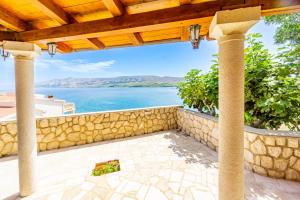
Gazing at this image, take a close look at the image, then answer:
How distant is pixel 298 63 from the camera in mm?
3941

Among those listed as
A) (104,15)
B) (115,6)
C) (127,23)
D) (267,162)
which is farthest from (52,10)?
(267,162)

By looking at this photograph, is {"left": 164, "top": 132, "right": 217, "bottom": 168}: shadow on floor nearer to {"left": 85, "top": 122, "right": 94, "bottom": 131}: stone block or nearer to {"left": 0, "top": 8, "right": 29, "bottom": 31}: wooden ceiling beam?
{"left": 85, "top": 122, "right": 94, "bottom": 131}: stone block

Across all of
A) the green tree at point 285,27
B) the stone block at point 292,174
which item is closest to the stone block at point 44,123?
the stone block at point 292,174

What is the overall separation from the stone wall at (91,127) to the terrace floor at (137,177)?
396 millimetres

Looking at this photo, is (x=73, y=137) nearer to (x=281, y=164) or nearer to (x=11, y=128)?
(x=11, y=128)

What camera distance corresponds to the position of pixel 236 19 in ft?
6.08

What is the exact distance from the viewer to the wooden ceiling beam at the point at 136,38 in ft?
9.67

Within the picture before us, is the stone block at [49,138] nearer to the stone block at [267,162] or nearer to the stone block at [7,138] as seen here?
the stone block at [7,138]

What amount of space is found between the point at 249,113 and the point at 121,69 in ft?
224

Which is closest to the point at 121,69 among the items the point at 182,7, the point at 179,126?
the point at 179,126

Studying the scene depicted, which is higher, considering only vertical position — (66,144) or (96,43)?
(96,43)

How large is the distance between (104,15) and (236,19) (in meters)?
1.83

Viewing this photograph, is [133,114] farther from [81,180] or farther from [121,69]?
[121,69]

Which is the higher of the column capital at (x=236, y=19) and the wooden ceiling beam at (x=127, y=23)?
the wooden ceiling beam at (x=127, y=23)
